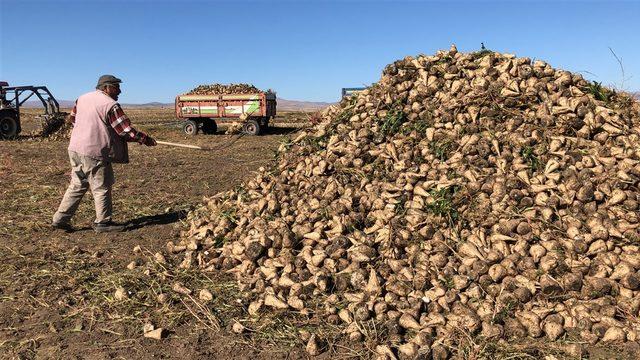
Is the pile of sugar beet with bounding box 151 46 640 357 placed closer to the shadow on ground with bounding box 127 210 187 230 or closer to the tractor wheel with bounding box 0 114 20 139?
the shadow on ground with bounding box 127 210 187 230

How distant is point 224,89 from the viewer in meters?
21.6

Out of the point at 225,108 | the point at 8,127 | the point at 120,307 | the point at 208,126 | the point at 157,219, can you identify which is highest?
the point at 225,108

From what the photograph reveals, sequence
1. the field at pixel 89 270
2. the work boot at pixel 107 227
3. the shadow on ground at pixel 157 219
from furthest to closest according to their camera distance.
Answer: the shadow on ground at pixel 157 219, the work boot at pixel 107 227, the field at pixel 89 270

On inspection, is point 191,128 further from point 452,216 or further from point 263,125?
point 452,216

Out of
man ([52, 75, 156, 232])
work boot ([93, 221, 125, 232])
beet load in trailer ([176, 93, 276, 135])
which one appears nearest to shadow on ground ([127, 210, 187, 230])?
work boot ([93, 221, 125, 232])

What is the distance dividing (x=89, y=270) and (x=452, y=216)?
3785 mm

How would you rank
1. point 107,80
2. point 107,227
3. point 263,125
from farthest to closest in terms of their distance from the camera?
point 263,125, point 107,227, point 107,80

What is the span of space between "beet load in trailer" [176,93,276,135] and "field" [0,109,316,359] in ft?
28.9

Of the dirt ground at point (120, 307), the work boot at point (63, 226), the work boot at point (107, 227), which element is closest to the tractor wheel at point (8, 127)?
the dirt ground at point (120, 307)

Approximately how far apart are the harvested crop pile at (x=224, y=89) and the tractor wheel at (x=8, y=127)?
6845 millimetres

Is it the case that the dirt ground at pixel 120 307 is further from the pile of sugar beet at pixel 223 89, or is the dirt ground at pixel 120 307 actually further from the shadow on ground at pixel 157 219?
the pile of sugar beet at pixel 223 89

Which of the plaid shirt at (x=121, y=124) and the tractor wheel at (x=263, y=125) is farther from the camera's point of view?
the tractor wheel at (x=263, y=125)

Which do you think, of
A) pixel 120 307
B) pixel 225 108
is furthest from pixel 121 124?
pixel 225 108

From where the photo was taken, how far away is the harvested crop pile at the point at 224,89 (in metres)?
21.1
